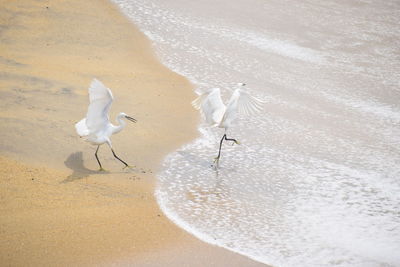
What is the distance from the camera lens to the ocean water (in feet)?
18.4

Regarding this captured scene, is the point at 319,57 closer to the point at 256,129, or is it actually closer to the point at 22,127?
the point at 256,129

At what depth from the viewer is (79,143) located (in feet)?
22.2

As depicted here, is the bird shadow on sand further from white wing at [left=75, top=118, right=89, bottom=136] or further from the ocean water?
the ocean water

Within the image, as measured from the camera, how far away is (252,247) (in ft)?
17.3

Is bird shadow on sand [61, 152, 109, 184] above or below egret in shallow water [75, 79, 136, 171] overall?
below

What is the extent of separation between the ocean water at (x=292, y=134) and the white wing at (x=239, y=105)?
0.40 m

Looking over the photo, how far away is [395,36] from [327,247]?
28.2 ft

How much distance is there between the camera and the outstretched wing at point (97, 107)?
6.12 metres

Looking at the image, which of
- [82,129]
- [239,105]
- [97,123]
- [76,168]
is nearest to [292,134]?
[239,105]

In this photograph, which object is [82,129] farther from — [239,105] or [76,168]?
[239,105]

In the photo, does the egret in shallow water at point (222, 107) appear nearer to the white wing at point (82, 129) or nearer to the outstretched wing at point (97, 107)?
the outstretched wing at point (97, 107)

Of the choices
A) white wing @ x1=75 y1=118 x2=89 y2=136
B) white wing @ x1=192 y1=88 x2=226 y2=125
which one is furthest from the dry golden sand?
white wing @ x1=192 y1=88 x2=226 y2=125

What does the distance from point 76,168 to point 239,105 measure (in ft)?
7.84

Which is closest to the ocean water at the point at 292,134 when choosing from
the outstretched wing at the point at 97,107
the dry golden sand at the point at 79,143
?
the dry golden sand at the point at 79,143
